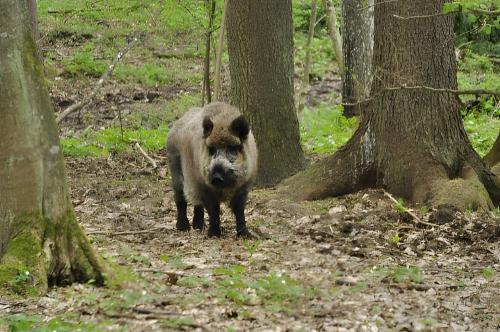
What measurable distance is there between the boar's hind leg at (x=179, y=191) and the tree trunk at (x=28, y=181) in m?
3.57

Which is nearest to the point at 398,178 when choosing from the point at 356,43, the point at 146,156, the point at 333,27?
the point at 146,156

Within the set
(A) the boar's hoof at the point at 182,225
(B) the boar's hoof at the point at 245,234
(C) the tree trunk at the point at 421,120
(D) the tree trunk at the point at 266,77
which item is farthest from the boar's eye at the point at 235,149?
(D) the tree trunk at the point at 266,77

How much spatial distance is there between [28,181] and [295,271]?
2.67 meters

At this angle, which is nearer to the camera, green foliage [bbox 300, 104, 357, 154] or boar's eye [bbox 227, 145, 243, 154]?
boar's eye [bbox 227, 145, 243, 154]

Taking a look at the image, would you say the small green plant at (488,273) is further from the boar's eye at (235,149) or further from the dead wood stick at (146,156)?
the dead wood stick at (146,156)

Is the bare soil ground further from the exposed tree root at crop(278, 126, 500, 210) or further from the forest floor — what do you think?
the exposed tree root at crop(278, 126, 500, 210)

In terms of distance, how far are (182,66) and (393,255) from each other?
17.6 m

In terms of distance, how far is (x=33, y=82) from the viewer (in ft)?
20.6

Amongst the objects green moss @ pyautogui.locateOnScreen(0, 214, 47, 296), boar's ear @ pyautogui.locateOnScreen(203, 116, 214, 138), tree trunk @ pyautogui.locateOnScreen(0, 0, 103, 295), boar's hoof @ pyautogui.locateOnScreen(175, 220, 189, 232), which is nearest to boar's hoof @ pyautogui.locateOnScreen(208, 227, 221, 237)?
boar's hoof @ pyautogui.locateOnScreen(175, 220, 189, 232)

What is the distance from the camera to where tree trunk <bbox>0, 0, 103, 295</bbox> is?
6164mm

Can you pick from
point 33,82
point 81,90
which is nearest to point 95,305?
point 33,82

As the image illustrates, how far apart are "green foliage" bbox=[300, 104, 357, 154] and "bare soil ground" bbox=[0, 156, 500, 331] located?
424 cm

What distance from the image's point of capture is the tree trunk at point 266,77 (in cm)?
1145

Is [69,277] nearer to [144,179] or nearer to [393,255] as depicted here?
[393,255]
